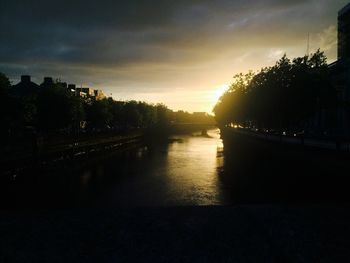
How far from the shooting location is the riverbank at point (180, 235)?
11.5 m

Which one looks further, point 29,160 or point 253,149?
point 253,149

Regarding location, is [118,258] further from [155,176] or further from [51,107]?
[51,107]

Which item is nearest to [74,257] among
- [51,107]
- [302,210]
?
[302,210]

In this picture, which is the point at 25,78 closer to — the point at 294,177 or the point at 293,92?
the point at 293,92

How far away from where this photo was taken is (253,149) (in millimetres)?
58688

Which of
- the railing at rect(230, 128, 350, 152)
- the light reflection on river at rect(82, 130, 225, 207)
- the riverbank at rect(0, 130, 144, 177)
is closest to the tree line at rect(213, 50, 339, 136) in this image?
the railing at rect(230, 128, 350, 152)

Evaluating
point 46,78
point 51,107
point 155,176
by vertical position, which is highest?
point 46,78

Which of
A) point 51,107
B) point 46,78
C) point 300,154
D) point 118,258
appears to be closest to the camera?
point 118,258

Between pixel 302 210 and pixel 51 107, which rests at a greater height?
pixel 51 107

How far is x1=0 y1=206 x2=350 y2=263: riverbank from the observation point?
11.5 m

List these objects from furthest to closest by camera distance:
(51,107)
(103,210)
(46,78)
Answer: (46,78), (51,107), (103,210)

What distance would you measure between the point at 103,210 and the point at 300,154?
26.2 meters

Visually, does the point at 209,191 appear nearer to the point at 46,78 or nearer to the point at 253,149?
the point at 253,149

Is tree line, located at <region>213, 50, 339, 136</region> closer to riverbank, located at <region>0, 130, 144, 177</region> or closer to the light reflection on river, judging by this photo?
the light reflection on river
